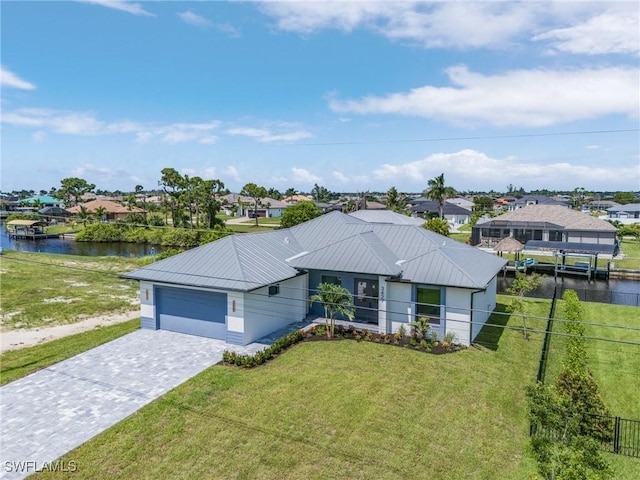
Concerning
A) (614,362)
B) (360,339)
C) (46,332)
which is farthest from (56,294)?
(614,362)

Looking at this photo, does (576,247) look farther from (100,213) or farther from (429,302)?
(100,213)

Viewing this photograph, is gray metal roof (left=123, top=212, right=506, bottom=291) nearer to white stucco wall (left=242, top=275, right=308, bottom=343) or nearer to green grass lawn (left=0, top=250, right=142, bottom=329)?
white stucco wall (left=242, top=275, right=308, bottom=343)

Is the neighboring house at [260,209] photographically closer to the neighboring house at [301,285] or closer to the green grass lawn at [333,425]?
the neighboring house at [301,285]

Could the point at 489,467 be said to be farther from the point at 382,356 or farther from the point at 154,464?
the point at 154,464

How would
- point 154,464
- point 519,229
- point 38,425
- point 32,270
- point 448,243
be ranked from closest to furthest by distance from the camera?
point 154,464 → point 38,425 → point 448,243 → point 32,270 → point 519,229

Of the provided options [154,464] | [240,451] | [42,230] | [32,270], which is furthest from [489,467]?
[42,230]

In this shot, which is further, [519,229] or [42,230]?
[42,230]

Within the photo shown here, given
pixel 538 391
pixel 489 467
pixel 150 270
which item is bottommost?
pixel 489 467
